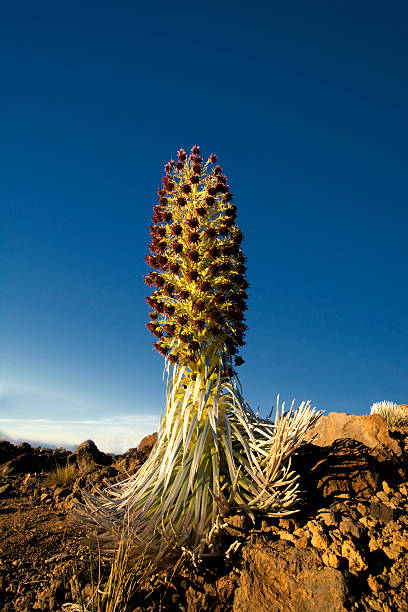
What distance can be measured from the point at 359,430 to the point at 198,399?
222cm

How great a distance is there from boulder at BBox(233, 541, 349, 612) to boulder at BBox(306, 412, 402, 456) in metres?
1.94

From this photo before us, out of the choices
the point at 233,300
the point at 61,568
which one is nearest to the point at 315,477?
the point at 233,300

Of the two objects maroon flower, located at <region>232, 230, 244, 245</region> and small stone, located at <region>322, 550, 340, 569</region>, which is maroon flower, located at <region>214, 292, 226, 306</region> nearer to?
maroon flower, located at <region>232, 230, 244, 245</region>

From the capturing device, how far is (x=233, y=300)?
3.77 m

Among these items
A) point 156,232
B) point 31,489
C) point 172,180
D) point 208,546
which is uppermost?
point 172,180

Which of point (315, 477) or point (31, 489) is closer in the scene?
point (315, 477)

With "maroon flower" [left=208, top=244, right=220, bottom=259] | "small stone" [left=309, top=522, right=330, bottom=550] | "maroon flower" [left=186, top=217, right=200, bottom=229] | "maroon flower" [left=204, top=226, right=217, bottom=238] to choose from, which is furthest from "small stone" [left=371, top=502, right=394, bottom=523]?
"maroon flower" [left=186, top=217, right=200, bottom=229]

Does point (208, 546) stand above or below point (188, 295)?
below

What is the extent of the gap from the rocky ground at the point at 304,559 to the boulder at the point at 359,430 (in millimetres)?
142

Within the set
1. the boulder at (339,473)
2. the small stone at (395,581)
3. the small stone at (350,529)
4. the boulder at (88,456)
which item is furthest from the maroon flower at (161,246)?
the boulder at (88,456)

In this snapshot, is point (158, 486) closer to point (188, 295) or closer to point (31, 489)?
point (188, 295)

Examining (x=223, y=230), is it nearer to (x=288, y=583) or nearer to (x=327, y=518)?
(x=327, y=518)

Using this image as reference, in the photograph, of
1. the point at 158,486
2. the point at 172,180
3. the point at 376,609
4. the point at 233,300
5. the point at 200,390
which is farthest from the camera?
the point at 172,180

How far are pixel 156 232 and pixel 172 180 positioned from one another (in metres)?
0.66
